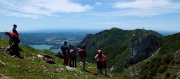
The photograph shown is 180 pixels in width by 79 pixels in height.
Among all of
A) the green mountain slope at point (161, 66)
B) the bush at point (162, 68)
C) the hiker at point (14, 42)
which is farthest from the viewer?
the bush at point (162, 68)

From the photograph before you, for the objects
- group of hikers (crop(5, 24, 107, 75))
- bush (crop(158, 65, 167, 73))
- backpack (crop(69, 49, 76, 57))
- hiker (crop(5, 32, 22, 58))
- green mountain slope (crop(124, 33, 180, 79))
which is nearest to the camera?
hiker (crop(5, 32, 22, 58))

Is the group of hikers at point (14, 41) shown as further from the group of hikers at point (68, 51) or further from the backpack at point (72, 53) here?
the backpack at point (72, 53)

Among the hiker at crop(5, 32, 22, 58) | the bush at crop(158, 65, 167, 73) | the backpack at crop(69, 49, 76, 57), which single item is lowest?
the bush at crop(158, 65, 167, 73)

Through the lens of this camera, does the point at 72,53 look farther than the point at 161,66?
No

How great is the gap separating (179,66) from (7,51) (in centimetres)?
11105

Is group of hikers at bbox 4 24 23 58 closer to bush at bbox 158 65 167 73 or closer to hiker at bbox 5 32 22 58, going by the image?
hiker at bbox 5 32 22 58

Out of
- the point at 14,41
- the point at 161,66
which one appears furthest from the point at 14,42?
the point at 161,66

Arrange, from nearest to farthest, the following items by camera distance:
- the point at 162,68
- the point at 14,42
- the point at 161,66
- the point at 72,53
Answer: the point at 14,42, the point at 72,53, the point at 162,68, the point at 161,66

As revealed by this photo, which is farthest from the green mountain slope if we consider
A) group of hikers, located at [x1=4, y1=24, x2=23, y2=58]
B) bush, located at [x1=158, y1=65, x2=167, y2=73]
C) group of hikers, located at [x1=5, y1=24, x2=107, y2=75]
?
group of hikers, located at [x1=4, y1=24, x2=23, y2=58]

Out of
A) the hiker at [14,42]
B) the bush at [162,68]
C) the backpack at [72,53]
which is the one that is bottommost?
the bush at [162,68]

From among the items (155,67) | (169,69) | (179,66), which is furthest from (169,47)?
(179,66)

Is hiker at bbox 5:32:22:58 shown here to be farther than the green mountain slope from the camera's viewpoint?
No

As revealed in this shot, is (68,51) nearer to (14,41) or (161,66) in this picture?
(14,41)

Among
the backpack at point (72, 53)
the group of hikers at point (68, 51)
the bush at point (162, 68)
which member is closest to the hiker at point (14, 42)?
the group of hikers at point (68, 51)
